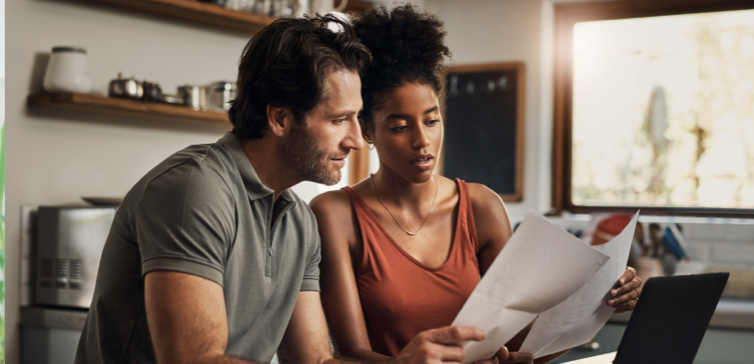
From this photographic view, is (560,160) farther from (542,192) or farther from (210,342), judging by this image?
(210,342)

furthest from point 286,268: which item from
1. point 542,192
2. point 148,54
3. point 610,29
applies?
point 610,29

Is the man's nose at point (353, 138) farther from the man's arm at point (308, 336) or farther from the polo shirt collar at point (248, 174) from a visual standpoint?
the man's arm at point (308, 336)

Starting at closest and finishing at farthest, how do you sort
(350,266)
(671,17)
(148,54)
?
(350,266)
(148,54)
(671,17)

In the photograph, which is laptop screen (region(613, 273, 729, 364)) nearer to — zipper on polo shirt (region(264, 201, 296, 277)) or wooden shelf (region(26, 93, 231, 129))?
zipper on polo shirt (region(264, 201, 296, 277))

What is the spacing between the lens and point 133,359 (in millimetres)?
1007

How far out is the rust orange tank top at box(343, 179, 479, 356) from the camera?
1.26 meters

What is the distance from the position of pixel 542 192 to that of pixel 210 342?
10.6 feet

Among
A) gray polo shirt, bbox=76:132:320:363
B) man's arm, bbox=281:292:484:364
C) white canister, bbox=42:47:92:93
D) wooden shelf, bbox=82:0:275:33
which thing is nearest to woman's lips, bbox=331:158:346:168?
gray polo shirt, bbox=76:132:320:363

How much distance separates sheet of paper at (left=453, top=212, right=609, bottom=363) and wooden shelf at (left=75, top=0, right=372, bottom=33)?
188 centimetres

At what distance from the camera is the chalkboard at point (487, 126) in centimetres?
395

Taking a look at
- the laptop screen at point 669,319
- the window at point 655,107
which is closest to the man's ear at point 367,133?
the laptop screen at point 669,319

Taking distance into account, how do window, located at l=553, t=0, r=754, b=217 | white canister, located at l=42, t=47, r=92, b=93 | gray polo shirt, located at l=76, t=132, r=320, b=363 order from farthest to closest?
1. window, located at l=553, t=0, r=754, b=217
2. white canister, located at l=42, t=47, r=92, b=93
3. gray polo shirt, located at l=76, t=132, r=320, b=363

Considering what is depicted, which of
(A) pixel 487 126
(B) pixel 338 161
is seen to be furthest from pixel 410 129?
(A) pixel 487 126

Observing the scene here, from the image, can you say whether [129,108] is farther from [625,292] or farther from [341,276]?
[625,292]
